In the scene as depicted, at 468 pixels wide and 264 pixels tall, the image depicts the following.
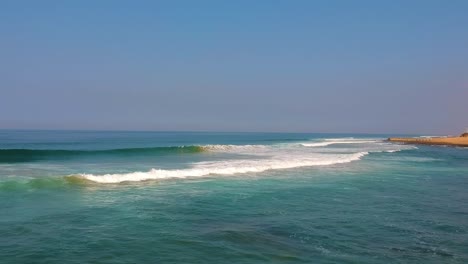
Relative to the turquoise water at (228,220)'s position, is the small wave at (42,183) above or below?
above

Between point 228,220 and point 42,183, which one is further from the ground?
point 42,183

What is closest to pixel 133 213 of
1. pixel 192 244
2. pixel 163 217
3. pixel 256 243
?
pixel 163 217

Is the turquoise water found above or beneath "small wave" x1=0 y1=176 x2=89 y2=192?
beneath

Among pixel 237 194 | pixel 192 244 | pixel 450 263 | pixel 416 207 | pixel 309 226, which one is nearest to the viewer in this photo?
pixel 450 263

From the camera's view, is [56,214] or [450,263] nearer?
[450,263]

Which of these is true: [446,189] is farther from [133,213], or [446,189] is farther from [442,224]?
[133,213]

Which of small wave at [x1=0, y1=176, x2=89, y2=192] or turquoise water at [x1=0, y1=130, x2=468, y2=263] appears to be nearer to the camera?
turquoise water at [x1=0, y1=130, x2=468, y2=263]

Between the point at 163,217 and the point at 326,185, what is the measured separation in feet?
32.8

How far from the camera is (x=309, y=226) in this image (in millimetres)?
10750

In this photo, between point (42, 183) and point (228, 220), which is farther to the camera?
point (42, 183)

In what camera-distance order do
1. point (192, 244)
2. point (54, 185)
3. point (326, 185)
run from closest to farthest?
point (192, 244) < point (54, 185) < point (326, 185)

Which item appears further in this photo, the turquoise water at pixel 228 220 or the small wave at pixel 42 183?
the small wave at pixel 42 183

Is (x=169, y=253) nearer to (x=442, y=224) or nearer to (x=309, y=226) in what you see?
(x=309, y=226)

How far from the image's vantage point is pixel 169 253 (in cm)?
832
